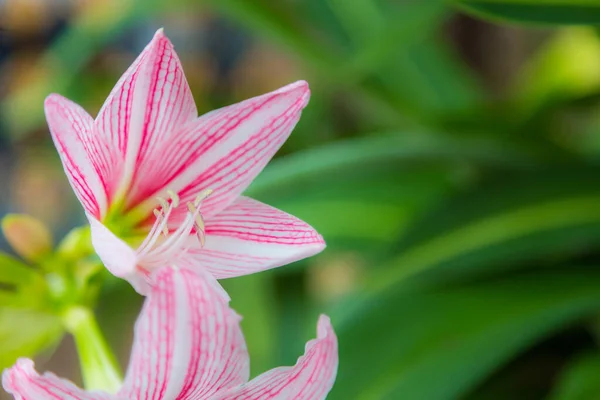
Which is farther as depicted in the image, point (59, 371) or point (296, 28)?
point (59, 371)

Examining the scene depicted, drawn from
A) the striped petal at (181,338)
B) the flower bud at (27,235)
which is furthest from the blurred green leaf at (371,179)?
the striped petal at (181,338)

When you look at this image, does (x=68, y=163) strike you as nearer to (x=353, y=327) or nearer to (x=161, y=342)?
(x=161, y=342)

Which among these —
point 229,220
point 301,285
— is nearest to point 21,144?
point 301,285

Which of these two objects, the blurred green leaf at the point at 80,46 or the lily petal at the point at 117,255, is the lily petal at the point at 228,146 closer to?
the lily petal at the point at 117,255

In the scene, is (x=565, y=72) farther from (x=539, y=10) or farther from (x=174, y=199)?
(x=174, y=199)

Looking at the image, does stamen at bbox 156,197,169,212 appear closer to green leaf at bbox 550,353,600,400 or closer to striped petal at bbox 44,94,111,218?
striped petal at bbox 44,94,111,218

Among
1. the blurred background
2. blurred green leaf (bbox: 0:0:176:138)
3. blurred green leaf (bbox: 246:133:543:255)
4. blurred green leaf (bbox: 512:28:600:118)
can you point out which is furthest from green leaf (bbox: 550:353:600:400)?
blurred green leaf (bbox: 0:0:176:138)
